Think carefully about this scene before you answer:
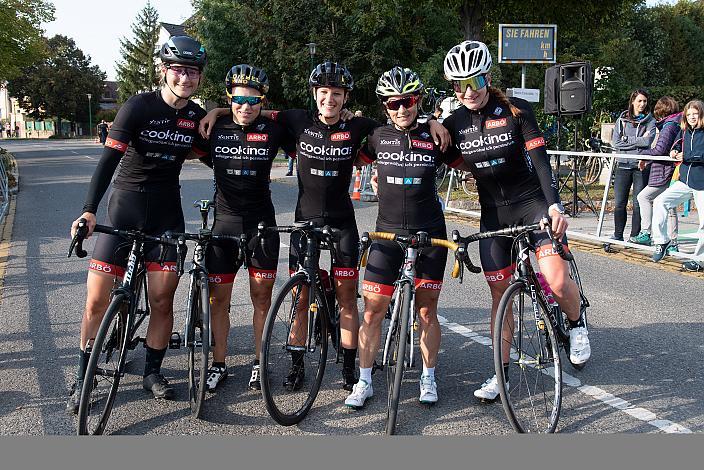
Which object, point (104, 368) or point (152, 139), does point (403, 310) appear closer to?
point (104, 368)

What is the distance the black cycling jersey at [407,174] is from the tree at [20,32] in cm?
3215

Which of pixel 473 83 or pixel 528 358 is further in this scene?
pixel 473 83

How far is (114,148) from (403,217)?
189 centimetres

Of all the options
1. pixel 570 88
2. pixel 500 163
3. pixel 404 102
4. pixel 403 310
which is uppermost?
pixel 570 88

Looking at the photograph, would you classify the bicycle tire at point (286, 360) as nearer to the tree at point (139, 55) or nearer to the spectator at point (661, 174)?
the spectator at point (661, 174)

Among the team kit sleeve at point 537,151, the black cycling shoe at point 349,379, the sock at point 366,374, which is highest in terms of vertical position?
the team kit sleeve at point 537,151

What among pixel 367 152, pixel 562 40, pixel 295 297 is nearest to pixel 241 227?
pixel 295 297

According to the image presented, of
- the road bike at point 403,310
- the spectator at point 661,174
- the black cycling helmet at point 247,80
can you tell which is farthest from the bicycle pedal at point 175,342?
the spectator at point 661,174

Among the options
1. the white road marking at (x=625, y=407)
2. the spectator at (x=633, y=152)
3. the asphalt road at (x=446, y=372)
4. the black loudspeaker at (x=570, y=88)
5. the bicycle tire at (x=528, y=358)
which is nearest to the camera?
the bicycle tire at (x=528, y=358)

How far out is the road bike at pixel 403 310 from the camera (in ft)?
13.3

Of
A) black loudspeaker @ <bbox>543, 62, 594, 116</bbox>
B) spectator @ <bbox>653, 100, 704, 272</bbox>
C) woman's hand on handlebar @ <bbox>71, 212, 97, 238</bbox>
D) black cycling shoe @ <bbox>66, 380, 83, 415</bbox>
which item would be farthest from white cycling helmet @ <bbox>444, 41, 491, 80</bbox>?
black loudspeaker @ <bbox>543, 62, 594, 116</bbox>

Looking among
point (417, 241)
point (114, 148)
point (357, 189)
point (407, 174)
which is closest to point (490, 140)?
point (407, 174)

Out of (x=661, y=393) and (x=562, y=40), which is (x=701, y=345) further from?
(x=562, y=40)

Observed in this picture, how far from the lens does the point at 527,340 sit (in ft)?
14.2
